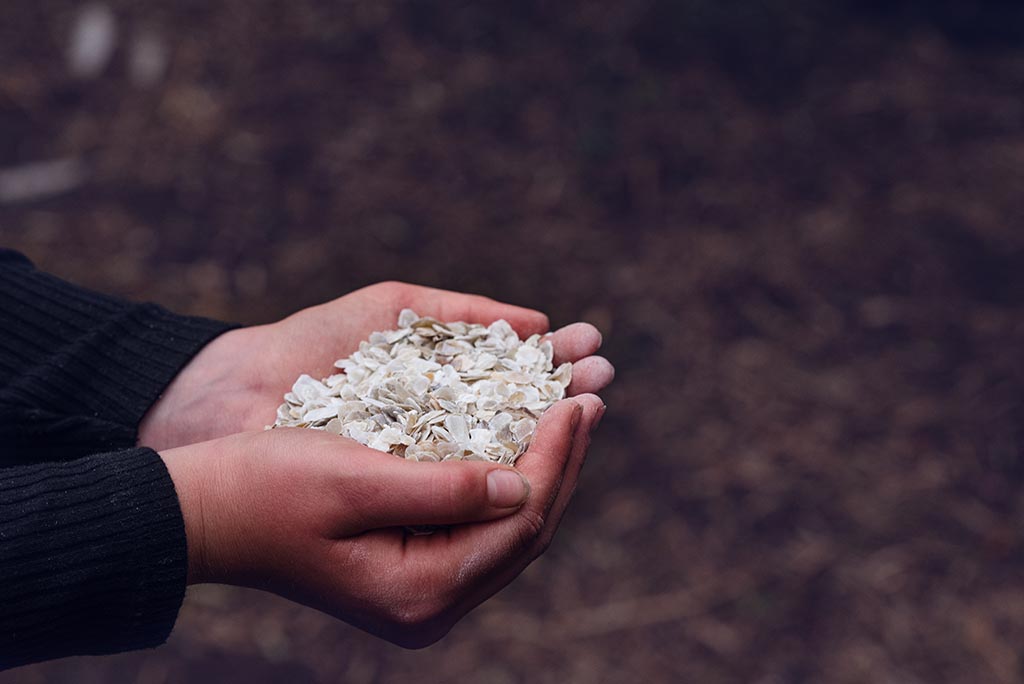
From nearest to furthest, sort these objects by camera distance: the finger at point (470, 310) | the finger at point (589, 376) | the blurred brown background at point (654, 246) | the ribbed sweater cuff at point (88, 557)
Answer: the ribbed sweater cuff at point (88, 557)
the finger at point (589, 376)
the finger at point (470, 310)
the blurred brown background at point (654, 246)

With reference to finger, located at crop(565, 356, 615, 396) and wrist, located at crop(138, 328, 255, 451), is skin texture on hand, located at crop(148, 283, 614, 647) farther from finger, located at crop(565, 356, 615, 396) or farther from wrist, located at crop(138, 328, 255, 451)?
wrist, located at crop(138, 328, 255, 451)

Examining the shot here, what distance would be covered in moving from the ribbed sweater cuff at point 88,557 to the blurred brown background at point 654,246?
3.76ft

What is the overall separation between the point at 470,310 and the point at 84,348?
637 millimetres

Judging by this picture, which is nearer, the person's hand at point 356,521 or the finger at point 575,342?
the person's hand at point 356,521

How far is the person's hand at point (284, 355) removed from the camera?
1497 millimetres

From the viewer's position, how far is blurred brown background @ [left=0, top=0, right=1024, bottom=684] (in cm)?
220

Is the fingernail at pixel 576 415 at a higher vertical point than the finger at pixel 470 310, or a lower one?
higher

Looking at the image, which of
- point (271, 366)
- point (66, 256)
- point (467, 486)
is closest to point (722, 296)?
point (271, 366)

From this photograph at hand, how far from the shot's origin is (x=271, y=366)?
5.06 ft

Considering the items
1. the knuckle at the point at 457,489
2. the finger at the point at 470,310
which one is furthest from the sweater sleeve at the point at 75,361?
the knuckle at the point at 457,489

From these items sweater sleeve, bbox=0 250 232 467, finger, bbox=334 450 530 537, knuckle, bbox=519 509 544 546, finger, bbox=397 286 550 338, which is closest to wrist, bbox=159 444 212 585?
finger, bbox=334 450 530 537

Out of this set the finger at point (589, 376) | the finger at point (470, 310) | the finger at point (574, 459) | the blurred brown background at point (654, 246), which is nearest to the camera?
the finger at point (574, 459)

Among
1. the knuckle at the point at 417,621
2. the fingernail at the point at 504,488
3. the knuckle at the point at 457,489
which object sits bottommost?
the knuckle at the point at 417,621

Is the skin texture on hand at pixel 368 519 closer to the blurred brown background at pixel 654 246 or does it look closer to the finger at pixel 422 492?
the finger at pixel 422 492
